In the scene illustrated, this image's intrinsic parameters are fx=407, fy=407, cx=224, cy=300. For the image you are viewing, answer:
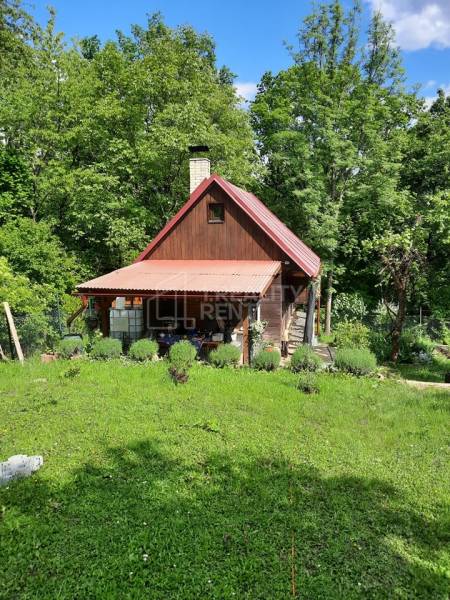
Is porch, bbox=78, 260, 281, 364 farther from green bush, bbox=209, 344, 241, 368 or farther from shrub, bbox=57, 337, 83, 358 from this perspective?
shrub, bbox=57, 337, 83, 358

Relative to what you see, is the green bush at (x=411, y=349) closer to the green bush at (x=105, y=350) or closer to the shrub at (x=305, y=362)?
the shrub at (x=305, y=362)

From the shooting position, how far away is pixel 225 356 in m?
11.1

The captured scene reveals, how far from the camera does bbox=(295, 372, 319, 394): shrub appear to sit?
30.2 ft

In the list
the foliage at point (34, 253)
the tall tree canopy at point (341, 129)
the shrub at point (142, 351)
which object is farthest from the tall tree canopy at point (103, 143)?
the shrub at point (142, 351)

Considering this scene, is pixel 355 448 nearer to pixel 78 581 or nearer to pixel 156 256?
pixel 78 581

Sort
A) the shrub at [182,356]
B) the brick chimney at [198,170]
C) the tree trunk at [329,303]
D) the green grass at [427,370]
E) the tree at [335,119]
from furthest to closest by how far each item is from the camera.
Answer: the tree trunk at [329,303], the tree at [335,119], the brick chimney at [198,170], the green grass at [427,370], the shrub at [182,356]

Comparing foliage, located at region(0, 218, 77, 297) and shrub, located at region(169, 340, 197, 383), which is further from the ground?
foliage, located at region(0, 218, 77, 297)

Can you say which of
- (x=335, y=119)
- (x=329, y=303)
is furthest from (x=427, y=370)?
(x=335, y=119)

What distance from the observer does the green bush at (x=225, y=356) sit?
11117 mm

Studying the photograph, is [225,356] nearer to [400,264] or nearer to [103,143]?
[400,264]

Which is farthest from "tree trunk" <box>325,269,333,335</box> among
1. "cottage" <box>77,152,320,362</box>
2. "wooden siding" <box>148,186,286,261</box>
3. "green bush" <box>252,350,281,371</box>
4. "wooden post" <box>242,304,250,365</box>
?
"green bush" <box>252,350,281,371</box>

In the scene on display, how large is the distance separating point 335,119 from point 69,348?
17111 millimetres

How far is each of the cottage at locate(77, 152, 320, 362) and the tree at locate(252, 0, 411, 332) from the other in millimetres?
6186

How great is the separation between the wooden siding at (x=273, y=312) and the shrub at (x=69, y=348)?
21.8ft
